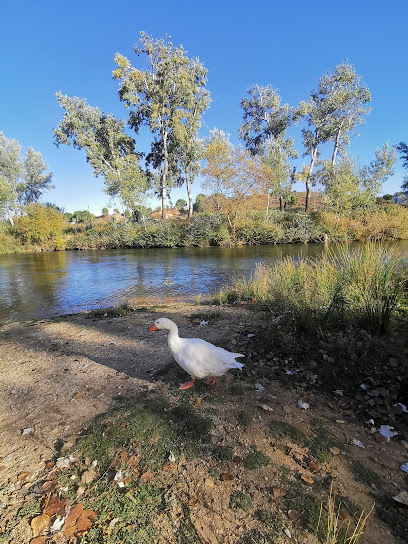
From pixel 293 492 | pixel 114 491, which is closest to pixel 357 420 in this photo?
pixel 293 492

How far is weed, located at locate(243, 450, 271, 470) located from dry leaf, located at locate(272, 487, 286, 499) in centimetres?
23

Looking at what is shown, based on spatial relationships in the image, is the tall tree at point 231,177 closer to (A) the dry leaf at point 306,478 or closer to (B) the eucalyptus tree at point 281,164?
(B) the eucalyptus tree at point 281,164

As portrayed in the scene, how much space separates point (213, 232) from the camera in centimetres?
3203

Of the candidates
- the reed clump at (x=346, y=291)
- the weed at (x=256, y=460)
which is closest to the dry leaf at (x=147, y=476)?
the weed at (x=256, y=460)

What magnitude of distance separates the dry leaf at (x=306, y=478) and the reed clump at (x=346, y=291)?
2448mm

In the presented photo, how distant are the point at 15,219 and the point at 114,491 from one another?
4122 centimetres

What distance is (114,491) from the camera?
7.06 feet

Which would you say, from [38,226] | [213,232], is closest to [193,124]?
[213,232]

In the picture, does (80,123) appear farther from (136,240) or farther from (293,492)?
(293,492)

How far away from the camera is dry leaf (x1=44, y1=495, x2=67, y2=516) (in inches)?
78.3

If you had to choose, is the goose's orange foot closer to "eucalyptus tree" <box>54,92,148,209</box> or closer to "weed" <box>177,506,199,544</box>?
"weed" <box>177,506,199,544</box>

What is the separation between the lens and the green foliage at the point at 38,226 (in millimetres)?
33250

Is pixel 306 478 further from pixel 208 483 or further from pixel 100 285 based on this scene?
pixel 100 285

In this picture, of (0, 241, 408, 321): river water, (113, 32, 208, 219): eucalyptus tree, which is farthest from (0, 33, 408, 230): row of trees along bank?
(0, 241, 408, 321): river water
